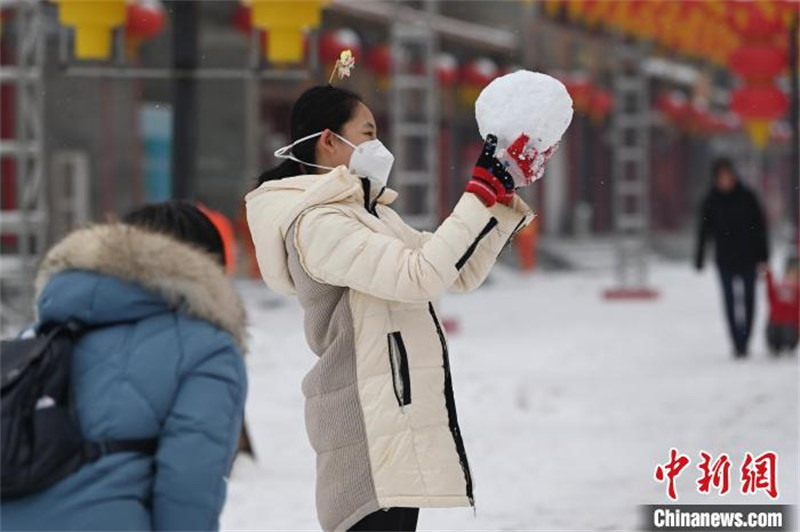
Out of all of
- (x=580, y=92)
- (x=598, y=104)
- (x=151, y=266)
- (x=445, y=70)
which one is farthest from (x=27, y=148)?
(x=598, y=104)

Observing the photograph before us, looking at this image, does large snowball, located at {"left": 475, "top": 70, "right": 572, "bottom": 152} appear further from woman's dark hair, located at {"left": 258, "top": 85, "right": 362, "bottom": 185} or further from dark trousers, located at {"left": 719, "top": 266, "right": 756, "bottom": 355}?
dark trousers, located at {"left": 719, "top": 266, "right": 756, "bottom": 355}

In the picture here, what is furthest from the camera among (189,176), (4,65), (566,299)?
(566,299)

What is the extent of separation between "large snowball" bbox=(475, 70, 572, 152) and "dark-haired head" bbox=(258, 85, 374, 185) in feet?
1.28

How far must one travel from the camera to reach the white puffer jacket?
373 centimetres

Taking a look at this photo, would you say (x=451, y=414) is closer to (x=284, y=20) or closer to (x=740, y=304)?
(x=284, y=20)

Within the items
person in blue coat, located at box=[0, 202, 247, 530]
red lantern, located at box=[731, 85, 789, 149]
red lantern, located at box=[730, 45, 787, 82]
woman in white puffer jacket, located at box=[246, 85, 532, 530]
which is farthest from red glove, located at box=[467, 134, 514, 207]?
red lantern, located at box=[731, 85, 789, 149]

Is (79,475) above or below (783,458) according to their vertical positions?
above

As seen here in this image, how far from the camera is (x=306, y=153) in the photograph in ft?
13.4

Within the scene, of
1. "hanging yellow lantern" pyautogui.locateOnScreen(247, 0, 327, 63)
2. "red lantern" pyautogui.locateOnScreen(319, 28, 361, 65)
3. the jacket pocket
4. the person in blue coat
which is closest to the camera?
the person in blue coat

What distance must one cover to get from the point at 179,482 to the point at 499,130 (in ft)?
4.00

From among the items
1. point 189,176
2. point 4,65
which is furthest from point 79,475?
point 4,65

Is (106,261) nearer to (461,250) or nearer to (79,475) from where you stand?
(79,475)

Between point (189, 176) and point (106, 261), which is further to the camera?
point (189, 176)

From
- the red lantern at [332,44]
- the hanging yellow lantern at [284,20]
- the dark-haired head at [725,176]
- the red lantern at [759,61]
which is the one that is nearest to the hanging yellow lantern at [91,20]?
the hanging yellow lantern at [284,20]
